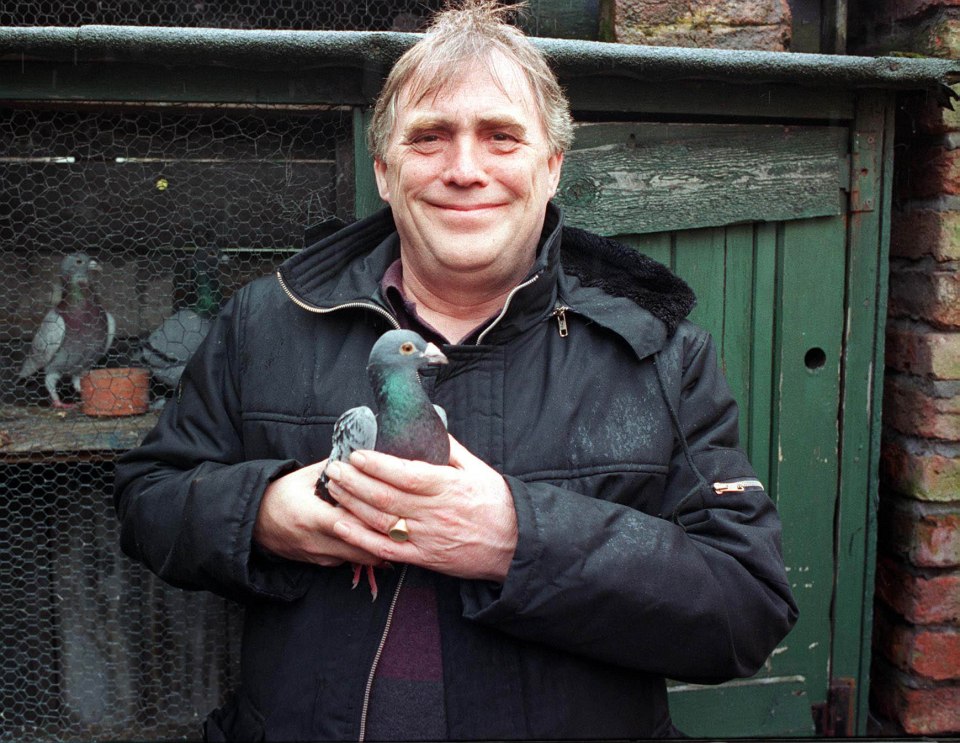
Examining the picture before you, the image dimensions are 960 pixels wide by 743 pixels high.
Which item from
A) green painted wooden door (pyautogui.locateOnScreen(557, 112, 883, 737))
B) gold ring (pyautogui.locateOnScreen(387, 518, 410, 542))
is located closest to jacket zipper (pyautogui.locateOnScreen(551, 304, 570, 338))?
gold ring (pyautogui.locateOnScreen(387, 518, 410, 542))

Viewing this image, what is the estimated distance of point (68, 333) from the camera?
2.39m

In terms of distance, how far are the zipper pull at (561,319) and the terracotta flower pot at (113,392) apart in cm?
132

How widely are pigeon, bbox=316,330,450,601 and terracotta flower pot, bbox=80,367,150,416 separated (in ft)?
3.85

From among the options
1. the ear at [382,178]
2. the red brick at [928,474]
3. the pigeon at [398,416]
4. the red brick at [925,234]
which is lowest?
the red brick at [928,474]

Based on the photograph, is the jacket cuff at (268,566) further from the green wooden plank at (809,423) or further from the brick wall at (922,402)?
the brick wall at (922,402)

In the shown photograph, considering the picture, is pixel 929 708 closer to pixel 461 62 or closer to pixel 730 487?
pixel 730 487

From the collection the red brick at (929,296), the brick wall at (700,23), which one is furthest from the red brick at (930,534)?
the brick wall at (700,23)

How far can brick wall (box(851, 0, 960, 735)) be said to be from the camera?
2.31 metres

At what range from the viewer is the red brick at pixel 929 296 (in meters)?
2.31

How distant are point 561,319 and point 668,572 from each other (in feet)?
1.62

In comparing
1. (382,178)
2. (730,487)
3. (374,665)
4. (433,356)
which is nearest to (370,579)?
(374,665)

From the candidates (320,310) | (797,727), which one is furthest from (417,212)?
(797,727)

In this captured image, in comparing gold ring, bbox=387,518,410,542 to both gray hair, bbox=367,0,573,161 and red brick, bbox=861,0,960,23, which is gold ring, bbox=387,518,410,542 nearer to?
gray hair, bbox=367,0,573,161

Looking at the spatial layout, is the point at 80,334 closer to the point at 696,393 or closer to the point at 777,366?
the point at 696,393
